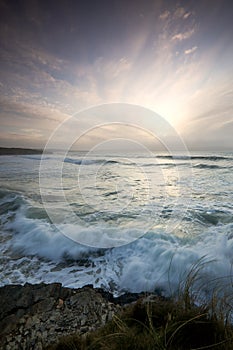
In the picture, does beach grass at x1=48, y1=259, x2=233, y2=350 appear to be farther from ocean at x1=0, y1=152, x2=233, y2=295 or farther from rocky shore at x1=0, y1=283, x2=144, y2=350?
ocean at x1=0, y1=152, x2=233, y2=295

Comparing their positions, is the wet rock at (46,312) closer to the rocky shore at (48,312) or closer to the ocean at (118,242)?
the rocky shore at (48,312)

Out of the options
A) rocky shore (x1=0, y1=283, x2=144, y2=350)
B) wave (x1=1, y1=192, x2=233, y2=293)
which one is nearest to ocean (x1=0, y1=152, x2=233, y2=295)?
wave (x1=1, y1=192, x2=233, y2=293)

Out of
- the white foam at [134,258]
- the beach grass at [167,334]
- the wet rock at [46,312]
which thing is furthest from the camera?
the white foam at [134,258]

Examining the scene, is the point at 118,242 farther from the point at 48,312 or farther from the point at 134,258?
the point at 48,312

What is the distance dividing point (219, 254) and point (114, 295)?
2.14 m

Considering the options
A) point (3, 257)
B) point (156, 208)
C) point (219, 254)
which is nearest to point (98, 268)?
point (3, 257)

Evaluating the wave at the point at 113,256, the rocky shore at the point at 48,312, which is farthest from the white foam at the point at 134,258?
the rocky shore at the point at 48,312

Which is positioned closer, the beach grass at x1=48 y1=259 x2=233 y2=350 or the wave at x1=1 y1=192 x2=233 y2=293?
the beach grass at x1=48 y1=259 x2=233 y2=350

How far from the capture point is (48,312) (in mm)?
2031

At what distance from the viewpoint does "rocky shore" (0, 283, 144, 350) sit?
1.76 meters

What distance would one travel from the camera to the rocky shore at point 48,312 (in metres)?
1.76

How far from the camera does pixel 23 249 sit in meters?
3.50

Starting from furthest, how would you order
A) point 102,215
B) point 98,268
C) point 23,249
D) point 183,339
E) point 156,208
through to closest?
point 156,208
point 102,215
point 23,249
point 98,268
point 183,339

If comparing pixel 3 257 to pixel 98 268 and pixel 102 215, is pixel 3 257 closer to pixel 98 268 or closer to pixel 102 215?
pixel 98 268
